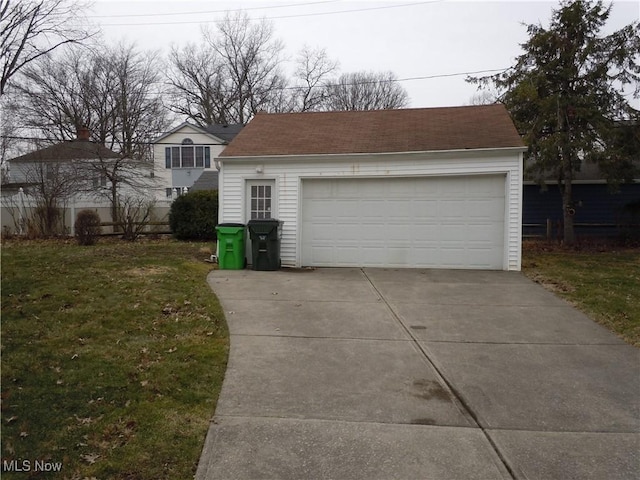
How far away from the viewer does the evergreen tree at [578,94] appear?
552 inches

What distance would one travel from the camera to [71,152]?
22.7m

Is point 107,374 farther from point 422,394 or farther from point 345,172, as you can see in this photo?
point 345,172

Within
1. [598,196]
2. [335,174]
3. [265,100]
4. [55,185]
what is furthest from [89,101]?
[598,196]

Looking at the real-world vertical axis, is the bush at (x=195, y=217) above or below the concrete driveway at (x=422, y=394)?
above

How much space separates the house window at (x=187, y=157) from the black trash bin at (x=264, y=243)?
70.5ft

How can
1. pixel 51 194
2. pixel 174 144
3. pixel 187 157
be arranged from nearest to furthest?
pixel 51 194
pixel 174 144
pixel 187 157

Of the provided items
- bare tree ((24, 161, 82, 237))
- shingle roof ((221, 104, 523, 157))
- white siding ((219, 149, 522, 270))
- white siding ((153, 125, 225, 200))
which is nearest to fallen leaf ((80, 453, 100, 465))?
white siding ((219, 149, 522, 270))

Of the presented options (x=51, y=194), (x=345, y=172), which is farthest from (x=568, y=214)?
(x=51, y=194)

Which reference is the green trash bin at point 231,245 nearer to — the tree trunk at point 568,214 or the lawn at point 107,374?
the lawn at point 107,374

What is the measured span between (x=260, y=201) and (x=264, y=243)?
1511 mm

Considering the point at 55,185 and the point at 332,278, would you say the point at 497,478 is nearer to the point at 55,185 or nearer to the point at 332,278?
the point at 332,278

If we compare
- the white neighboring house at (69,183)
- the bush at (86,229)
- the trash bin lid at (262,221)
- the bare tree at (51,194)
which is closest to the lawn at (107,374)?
the trash bin lid at (262,221)

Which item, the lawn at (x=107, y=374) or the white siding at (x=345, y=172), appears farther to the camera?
the white siding at (x=345, y=172)

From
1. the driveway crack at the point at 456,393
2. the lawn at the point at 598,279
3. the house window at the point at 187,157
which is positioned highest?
the house window at the point at 187,157
